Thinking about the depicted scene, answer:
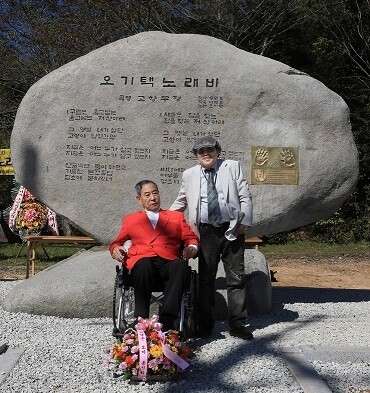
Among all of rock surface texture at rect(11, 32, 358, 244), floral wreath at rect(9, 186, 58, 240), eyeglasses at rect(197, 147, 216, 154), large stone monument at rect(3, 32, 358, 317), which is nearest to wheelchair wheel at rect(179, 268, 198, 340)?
eyeglasses at rect(197, 147, 216, 154)

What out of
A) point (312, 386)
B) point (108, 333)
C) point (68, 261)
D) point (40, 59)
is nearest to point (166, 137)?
point (68, 261)

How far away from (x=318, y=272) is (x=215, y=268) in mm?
5714

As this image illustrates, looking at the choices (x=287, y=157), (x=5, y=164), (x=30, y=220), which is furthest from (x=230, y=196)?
(x=5, y=164)

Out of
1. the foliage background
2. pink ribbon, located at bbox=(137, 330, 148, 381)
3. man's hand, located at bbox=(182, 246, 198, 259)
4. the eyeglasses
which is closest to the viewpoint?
pink ribbon, located at bbox=(137, 330, 148, 381)

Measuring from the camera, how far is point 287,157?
6.09m

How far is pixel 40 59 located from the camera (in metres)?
13.8

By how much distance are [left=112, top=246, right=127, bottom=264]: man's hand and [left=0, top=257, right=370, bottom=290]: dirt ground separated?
177 inches

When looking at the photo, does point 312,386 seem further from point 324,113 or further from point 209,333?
point 324,113

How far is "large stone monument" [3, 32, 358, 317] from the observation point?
20.0ft

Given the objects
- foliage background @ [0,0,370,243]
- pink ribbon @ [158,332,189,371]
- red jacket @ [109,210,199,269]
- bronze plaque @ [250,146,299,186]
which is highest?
foliage background @ [0,0,370,243]

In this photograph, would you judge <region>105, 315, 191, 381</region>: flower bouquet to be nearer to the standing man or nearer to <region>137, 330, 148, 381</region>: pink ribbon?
<region>137, 330, 148, 381</region>: pink ribbon

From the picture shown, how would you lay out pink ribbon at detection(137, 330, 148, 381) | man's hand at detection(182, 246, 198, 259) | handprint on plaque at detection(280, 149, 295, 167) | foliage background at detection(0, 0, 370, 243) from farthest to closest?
foliage background at detection(0, 0, 370, 243) → handprint on plaque at detection(280, 149, 295, 167) → man's hand at detection(182, 246, 198, 259) → pink ribbon at detection(137, 330, 148, 381)

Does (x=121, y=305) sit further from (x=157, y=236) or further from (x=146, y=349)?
(x=146, y=349)

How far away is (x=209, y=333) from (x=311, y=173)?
212 cm
